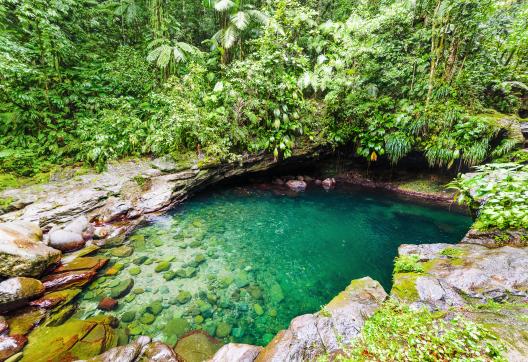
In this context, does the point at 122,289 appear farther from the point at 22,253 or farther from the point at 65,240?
the point at 65,240

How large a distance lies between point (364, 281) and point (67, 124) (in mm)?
10236

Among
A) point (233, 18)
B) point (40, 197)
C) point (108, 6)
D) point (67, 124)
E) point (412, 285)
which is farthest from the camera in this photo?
point (108, 6)

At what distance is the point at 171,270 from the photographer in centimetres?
538

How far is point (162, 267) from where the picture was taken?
17.7 ft

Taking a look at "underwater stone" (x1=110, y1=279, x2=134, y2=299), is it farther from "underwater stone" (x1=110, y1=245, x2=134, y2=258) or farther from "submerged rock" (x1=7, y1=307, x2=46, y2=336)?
"submerged rock" (x1=7, y1=307, x2=46, y2=336)

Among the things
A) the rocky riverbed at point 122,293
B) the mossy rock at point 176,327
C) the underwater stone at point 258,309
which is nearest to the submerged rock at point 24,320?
the rocky riverbed at point 122,293

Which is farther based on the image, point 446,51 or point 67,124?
point 446,51

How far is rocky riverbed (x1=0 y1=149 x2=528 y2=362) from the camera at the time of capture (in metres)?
2.86

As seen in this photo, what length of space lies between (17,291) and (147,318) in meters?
2.21

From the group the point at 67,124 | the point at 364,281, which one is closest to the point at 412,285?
the point at 364,281

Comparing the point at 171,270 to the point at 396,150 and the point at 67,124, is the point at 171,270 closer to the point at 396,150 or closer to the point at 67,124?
the point at 67,124

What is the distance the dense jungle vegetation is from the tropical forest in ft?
0.27

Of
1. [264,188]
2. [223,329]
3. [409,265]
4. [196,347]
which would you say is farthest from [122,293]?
[264,188]

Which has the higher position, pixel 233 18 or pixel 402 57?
pixel 233 18
